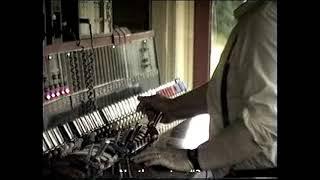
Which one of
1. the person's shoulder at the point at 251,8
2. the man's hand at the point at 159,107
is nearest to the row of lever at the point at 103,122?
the man's hand at the point at 159,107

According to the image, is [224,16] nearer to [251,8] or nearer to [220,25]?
[220,25]

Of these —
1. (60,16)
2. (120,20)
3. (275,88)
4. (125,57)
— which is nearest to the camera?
(275,88)

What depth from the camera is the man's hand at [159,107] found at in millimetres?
1744

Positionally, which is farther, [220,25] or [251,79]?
[220,25]

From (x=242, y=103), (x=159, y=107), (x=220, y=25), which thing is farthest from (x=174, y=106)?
(x=242, y=103)

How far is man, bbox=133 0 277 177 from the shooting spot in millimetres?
1114

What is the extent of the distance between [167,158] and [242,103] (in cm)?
28

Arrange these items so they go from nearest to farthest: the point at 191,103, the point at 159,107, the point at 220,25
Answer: the point at 220,25 → the point at 191,103 → the point at 159,107

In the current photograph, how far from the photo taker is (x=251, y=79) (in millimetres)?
1214

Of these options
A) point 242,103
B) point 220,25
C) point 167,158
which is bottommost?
point 167,158
